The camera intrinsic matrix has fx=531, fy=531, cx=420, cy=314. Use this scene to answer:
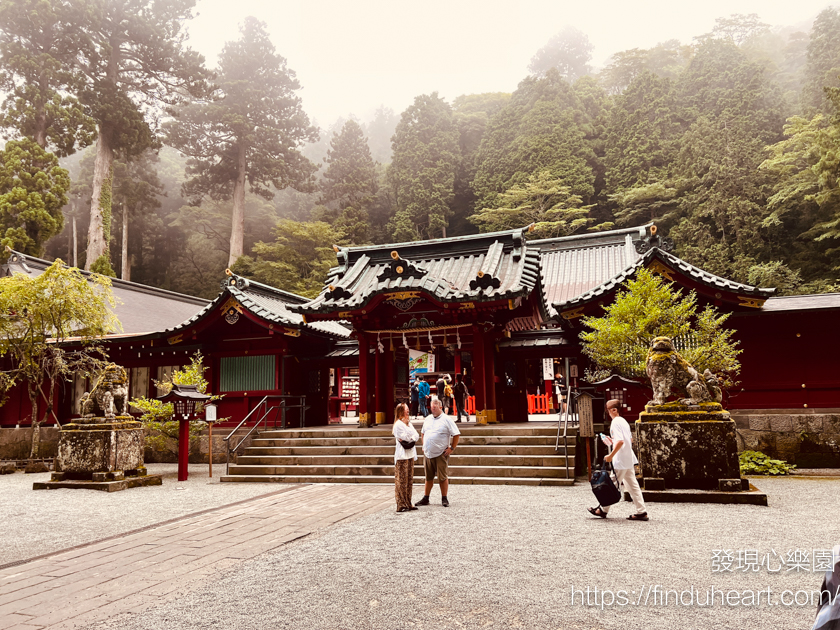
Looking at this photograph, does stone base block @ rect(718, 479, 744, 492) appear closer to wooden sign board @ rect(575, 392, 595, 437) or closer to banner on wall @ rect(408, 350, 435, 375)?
wooden sign board @ rect(575, 392, 595, 437)

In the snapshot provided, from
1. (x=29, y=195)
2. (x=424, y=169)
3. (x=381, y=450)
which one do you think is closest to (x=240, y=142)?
(x=424, y=169)

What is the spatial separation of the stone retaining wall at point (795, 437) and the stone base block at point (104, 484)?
546 inches

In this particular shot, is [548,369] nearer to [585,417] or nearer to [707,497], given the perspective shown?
[585,417]

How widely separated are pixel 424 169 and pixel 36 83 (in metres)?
23.6

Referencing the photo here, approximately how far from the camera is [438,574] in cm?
480

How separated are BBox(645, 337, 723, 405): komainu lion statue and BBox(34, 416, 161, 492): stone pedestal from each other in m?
10.6

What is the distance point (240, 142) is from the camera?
38562 mm

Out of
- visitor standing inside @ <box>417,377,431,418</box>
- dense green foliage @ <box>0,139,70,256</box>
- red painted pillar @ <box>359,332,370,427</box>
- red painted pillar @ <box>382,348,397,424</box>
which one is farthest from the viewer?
dense green foliage @ <box>0,139,70,256</box>

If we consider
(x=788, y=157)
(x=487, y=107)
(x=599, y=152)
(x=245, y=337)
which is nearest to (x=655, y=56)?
(x=487, y=107)

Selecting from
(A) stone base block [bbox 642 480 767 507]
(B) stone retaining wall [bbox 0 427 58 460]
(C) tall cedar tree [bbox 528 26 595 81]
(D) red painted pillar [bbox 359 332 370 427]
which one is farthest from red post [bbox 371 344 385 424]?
(C) tall cedar tree [bbox 528 26 595 81]

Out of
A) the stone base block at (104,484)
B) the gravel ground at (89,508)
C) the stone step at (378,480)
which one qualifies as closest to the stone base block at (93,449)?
the stone base block at (104,484)

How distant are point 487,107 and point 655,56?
17.2 metres

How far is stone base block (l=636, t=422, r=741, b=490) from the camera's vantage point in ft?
27.5

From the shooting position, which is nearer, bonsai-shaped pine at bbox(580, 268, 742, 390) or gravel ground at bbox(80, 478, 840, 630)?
gravel ground at bbox(80, 478, 840, 630)
